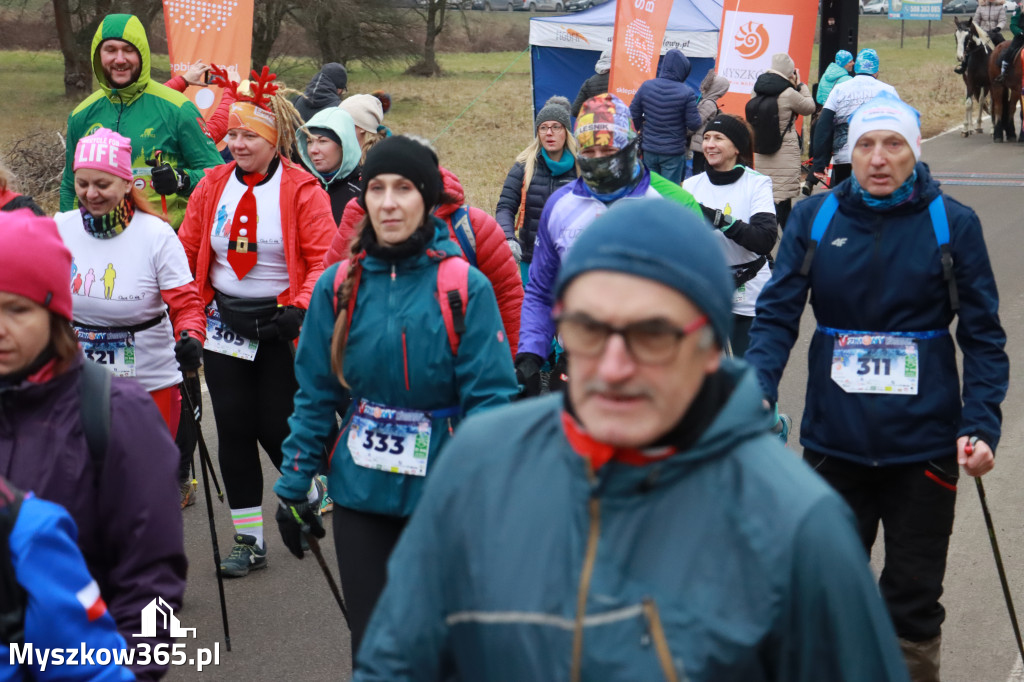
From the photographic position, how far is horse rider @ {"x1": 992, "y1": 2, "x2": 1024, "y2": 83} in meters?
21.1

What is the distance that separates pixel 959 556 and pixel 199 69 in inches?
233

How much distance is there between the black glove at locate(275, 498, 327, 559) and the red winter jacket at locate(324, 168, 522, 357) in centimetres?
122

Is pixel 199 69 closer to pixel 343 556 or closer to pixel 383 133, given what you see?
pixel 383 133

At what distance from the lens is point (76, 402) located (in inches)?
110

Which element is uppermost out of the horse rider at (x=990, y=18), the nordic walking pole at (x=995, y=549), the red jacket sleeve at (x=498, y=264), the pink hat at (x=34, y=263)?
the horse rider at (x=990, y=18)

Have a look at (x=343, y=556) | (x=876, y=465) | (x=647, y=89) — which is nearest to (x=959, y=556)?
(x=876, y=465)

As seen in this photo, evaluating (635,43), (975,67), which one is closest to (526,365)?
(635,43)

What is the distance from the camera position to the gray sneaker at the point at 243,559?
5.98 metres

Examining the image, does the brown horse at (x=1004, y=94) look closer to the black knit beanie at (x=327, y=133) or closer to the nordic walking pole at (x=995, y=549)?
the black knit beanie at (x=327, y=133)

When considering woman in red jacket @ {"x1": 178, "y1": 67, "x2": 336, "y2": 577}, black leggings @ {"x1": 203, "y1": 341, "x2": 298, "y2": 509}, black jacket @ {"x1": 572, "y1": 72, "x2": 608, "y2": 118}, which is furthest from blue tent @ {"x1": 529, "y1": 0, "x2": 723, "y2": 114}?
black leggings @ {"x1": 203, "y1": 341, "x2": 298, "y2": 509}

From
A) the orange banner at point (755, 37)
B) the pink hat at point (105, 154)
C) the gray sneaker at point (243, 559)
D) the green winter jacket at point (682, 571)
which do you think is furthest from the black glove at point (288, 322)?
the orange banner at point (755, 37)

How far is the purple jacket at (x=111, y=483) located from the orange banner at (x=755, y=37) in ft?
42.4

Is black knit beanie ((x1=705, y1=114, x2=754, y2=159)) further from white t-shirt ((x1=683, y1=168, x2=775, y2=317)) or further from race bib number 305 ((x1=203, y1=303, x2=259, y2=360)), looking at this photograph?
race bib number 305 ((x1=203, y1=303, x2=259, y2=360))

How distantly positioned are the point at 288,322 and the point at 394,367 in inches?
74.1
